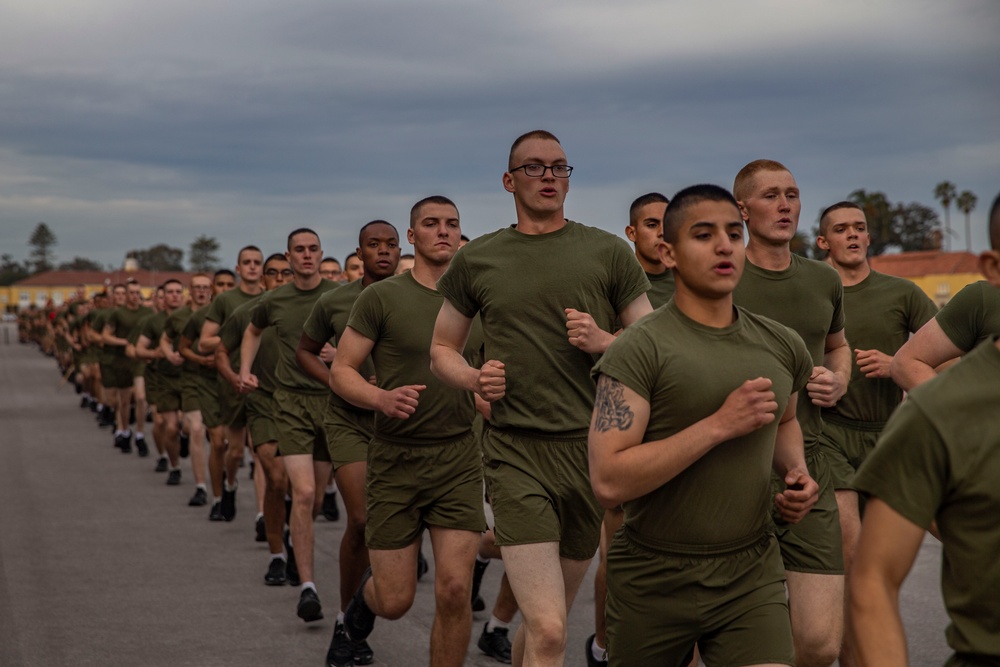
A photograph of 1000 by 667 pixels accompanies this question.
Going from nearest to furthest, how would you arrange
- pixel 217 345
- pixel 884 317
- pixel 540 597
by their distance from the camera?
pixel 540 597, pixel 884 317, pixel 217 345

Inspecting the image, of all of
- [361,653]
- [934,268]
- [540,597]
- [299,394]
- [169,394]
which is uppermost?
[934,268]

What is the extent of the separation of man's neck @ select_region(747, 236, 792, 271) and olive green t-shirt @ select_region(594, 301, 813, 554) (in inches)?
78.3

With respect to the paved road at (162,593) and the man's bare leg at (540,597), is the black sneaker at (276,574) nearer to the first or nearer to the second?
the paved road at (162,593)

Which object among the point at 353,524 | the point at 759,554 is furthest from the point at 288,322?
the point at 759,554

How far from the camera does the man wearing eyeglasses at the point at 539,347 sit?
17.4 feet

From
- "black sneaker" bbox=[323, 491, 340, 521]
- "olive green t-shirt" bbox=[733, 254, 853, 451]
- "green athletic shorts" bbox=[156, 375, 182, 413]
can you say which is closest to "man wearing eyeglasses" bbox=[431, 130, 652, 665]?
"olive green t-shirt" bbox=[733, 254, 853, 451]

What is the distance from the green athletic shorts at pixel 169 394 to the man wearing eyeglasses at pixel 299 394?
6.21m

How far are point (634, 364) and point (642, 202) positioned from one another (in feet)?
12.8

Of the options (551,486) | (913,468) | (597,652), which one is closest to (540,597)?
(551,486)

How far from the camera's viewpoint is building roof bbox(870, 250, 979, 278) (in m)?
74.3

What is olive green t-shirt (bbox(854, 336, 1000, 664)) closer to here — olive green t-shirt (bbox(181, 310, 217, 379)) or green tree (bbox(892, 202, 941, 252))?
olive green t-shirt (bbox(181, 310, 217, 379))

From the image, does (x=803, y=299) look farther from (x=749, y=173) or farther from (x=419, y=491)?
(x=419, y=491)

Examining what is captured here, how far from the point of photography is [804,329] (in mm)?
5969

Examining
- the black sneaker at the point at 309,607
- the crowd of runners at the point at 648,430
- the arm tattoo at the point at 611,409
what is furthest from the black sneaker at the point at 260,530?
the arm tattoo at the point at 611,409
